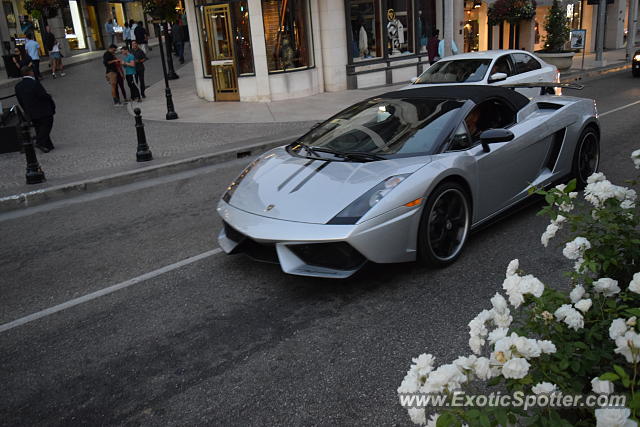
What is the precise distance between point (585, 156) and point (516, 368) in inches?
235

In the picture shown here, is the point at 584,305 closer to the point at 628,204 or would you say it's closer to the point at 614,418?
the point at 614,418

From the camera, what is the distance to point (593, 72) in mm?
22047

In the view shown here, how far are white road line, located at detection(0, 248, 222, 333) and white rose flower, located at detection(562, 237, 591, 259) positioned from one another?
13.4 ft

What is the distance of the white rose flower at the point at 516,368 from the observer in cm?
191

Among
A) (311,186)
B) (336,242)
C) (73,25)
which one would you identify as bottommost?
(336,242)

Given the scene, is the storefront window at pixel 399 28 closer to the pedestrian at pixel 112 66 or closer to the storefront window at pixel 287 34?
the storefront window at pixel 287 34

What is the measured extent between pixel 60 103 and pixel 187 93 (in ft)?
13.5

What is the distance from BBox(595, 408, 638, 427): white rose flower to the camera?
173 centimetres

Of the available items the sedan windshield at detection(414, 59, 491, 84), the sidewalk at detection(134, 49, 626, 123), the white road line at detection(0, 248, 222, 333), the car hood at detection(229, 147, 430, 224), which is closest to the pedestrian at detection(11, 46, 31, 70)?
the sidewalk at detection(134, 49, 626, 123)

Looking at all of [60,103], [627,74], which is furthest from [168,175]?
[627,74]

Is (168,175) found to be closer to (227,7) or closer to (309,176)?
(309,176)

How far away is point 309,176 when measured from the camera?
5.33 meters

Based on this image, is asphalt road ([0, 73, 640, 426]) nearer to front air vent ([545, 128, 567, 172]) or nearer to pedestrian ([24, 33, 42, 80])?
front air vent ([545, 128, 567, 172])

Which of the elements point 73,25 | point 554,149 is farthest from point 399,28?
point 73,25
